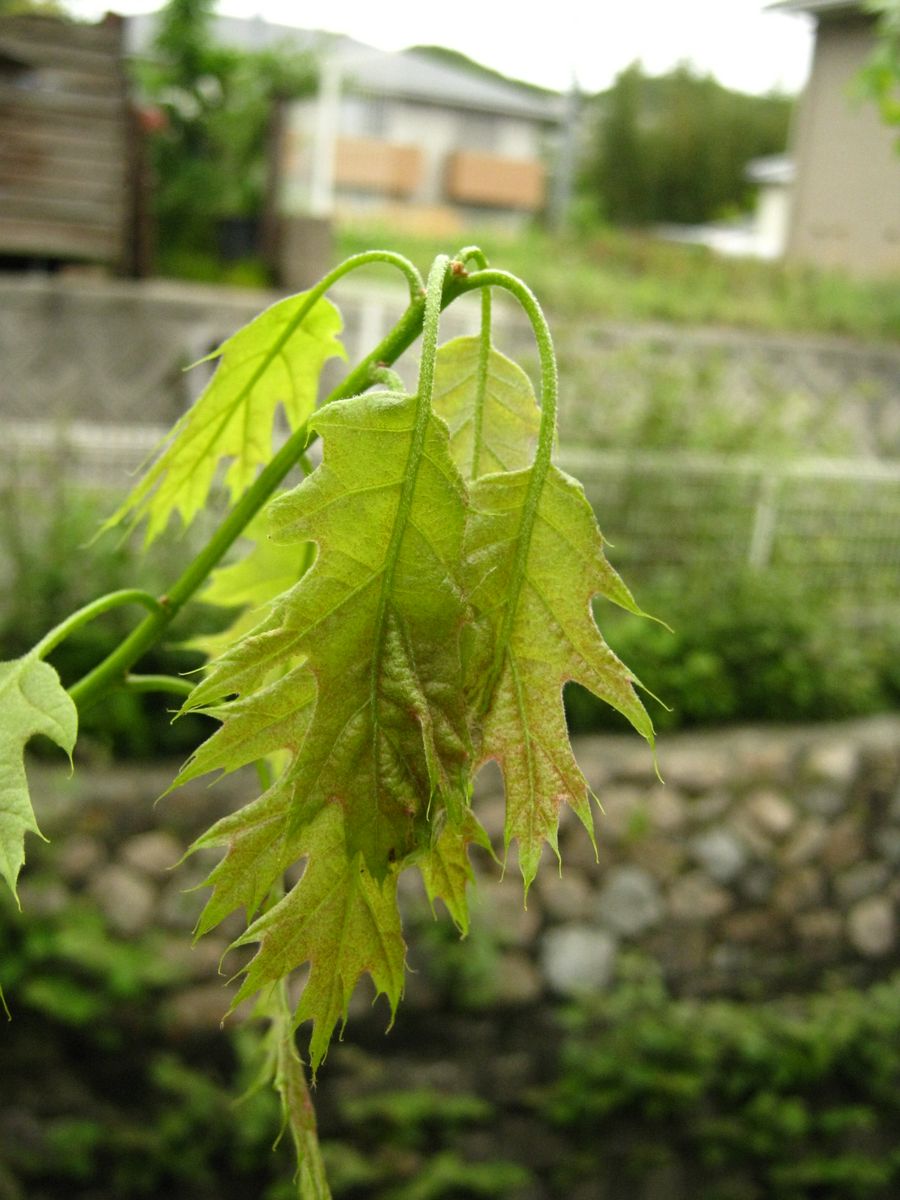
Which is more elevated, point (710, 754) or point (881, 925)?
point (710, 754)

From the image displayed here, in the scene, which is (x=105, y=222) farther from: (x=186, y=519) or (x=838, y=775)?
(x=186, y=519)

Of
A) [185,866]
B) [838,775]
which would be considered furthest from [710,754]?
[185,866]

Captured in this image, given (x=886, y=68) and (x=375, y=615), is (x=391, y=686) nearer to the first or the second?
(x=375, y=615)

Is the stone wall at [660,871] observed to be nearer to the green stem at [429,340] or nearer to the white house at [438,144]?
the green stem at [429,340]

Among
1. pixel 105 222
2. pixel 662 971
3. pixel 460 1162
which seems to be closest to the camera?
pixel 460 1162

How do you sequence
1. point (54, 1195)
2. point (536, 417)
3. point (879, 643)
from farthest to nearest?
1. point (879, 643)
2. point (54, 1195)
3. point (536, 417)

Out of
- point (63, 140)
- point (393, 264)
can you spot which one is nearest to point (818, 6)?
point (63, 140)

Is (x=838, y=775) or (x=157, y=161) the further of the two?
(x=157, y=161)

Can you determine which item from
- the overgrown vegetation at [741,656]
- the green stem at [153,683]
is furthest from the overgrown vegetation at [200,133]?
the green stem at [153,683]
